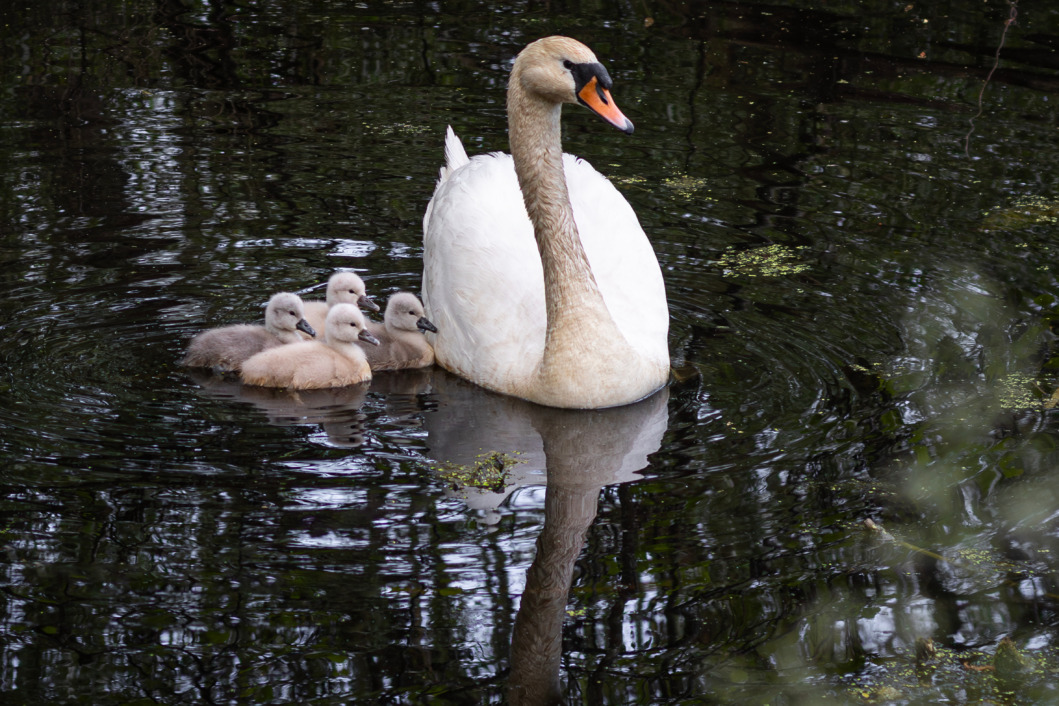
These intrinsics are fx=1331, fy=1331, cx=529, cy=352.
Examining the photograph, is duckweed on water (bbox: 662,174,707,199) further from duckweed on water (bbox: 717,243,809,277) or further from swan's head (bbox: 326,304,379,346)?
swan's head (bbox: 326,304,379,346)

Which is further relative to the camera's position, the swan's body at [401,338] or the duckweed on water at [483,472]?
the swan's body at [401,338]

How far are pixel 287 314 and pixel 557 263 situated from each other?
4.70 ft

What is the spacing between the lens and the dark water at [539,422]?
4.25 metres

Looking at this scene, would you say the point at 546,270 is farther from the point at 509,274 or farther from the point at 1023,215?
the point at 1023,215

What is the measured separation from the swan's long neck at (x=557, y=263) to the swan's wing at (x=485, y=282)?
0.22m

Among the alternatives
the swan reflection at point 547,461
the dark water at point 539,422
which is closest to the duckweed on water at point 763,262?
the dark water at point 539,422

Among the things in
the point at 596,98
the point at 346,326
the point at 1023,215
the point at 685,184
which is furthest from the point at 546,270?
the point at 1023,215

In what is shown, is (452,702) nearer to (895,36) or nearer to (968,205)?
(968,205)

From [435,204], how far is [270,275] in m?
1.08

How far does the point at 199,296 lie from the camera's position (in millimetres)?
7504

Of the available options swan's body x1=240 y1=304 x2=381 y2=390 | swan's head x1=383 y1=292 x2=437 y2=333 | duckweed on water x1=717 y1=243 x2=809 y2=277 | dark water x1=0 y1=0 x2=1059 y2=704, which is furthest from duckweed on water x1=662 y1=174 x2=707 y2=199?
swan's body x1=240 y1=304 x2=381 y2=390

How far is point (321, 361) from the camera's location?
21.2 ft

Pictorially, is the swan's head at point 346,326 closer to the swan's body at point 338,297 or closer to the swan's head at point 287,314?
the swan's head at point 287,314

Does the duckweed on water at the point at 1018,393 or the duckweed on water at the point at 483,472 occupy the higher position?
the duckweed on water at the point at 1018,393
